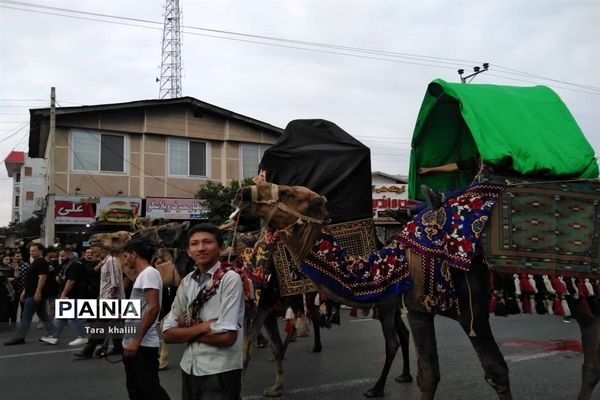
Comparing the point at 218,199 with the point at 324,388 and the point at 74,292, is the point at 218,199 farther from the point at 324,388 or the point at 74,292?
the point at 324,388

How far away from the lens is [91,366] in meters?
8.14

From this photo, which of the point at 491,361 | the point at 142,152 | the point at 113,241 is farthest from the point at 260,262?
the point at 142,152

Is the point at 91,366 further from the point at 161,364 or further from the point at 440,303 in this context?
the point at 440,303

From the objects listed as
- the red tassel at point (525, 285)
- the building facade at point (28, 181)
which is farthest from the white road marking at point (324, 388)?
the building facade at point (28, 181)

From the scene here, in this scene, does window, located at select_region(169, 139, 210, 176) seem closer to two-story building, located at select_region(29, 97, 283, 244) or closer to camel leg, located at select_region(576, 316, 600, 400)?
two-story building, located at select_region(29, 97, 283, 244)

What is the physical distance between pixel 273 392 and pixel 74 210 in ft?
55.3

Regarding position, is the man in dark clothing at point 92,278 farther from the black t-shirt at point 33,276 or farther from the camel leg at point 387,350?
the camel leg at point 387,350

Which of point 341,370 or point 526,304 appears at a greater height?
point 526,304

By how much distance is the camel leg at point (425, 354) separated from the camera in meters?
4.63

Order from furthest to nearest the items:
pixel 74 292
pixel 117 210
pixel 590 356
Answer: pixel 117 210, pixel 74 292, pixel 590 356

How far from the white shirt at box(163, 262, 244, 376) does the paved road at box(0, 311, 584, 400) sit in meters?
3.16

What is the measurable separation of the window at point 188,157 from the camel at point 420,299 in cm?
1886

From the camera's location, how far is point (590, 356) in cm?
527

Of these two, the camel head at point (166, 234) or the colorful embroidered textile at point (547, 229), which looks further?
the camel head at point (166, 234)
